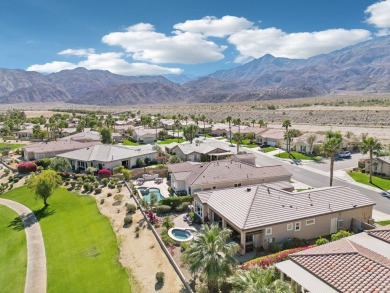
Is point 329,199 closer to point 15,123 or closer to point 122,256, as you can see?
point 122,256

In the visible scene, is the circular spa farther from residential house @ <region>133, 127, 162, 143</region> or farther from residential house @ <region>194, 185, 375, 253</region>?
residential house @ <region>133, 127, 162, 143</region>

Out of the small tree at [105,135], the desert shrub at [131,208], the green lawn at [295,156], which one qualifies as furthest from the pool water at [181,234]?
the small tree at [105,135]

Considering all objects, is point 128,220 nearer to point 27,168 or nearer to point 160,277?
point 160,277

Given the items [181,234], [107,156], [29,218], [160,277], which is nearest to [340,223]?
[181,234]

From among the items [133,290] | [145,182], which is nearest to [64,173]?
[145,182]

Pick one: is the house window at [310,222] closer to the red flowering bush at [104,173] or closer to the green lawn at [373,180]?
the green lawn at [373,180]

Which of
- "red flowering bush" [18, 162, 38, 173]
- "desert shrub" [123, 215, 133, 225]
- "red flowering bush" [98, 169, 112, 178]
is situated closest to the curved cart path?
"desert shrub" [123, 215, 133, 225]
